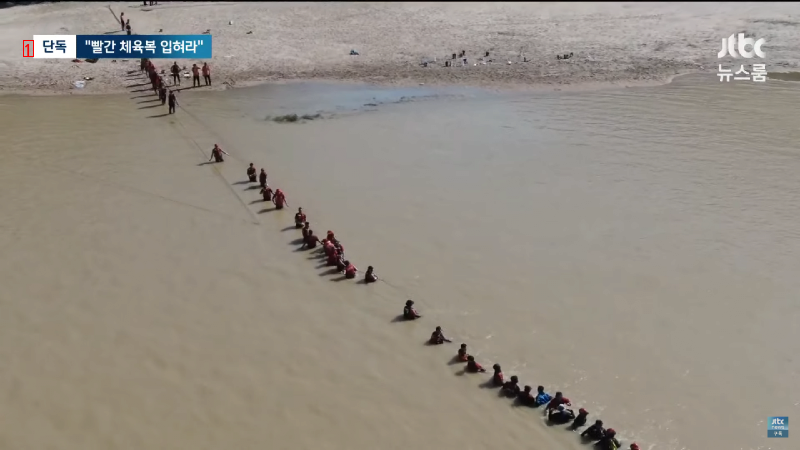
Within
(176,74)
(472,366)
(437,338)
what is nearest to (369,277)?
(437,338)

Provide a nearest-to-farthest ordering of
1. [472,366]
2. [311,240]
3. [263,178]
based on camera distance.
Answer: [472,366] < [311,240] < [263,178]

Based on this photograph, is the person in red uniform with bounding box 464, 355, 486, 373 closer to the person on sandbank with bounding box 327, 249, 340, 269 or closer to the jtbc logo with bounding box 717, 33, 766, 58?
the person on sandbank with bounding box 327, 249, 340, 269

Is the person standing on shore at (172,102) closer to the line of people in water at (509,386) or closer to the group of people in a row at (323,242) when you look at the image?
the group of people in a row at (323,242)

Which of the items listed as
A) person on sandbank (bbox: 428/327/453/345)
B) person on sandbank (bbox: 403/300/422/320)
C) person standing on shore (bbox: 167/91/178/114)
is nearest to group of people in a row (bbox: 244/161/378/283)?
person on sandbank (bbox: 403/300/422/320)

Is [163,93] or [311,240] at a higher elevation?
[163,93]

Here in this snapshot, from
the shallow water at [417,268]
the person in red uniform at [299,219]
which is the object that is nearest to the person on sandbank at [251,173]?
the shallow water at [417,268]

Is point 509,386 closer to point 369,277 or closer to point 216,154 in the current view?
point 369,277
